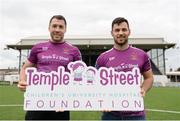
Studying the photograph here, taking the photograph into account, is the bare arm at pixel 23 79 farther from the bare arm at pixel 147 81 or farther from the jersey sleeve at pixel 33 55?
the bare arm at pixel 147 81

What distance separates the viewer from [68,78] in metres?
4.02

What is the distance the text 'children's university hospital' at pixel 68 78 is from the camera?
3.97m

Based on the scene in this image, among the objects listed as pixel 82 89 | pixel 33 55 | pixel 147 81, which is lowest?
pixel 82 89

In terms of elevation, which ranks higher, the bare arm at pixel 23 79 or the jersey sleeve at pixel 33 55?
the jersey sleeve at pixel 33 55

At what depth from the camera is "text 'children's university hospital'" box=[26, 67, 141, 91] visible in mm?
3971

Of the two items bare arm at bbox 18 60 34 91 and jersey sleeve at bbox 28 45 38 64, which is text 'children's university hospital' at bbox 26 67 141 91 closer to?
bare arm at bbox 18 60 34 91

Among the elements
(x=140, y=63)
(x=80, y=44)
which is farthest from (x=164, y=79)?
(x=140, y=63)

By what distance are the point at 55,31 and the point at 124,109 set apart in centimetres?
130

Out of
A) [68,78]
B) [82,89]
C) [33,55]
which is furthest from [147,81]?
[33,55]

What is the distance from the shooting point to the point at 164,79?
1898 inches

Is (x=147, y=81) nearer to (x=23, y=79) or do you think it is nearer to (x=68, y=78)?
(x=68, y=78)

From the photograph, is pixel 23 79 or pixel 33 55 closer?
pixel 23 79

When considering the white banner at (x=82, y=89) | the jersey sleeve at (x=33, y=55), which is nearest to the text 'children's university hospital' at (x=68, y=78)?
the white banner at (x=82, y=89)

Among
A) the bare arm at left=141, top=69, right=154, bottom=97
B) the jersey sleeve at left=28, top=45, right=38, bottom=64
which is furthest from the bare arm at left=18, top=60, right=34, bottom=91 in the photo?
the bare arm at left=141, top=69, right=154, bottom=97
